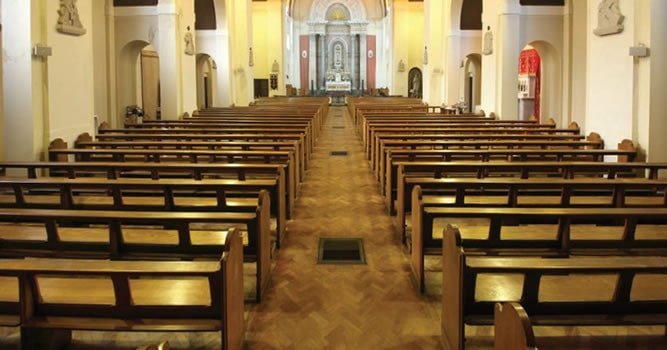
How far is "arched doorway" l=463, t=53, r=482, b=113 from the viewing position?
22392 mm

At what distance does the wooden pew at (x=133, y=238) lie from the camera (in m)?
4.16

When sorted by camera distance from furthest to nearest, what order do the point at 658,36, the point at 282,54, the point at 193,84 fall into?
the point at 282,54 → the point at 193,84 → the point at 658,36

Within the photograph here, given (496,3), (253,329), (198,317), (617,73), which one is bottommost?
(253,329)

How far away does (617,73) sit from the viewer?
344 inches

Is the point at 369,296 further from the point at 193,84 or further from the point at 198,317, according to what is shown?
the point at 193,84

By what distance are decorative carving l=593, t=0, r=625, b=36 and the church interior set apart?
3 cm

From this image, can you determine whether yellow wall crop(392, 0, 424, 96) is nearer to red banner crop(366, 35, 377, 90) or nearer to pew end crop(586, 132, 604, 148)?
red banner crop(366, 35, 377, 90)

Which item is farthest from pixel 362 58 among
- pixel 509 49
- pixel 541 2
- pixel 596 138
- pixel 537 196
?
pixel 537 196

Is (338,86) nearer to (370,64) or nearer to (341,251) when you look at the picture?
(370,64)

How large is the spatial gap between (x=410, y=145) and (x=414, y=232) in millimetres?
3764

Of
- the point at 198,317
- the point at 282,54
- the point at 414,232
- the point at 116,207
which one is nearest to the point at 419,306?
the point at 414,232

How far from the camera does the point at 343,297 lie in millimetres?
4473

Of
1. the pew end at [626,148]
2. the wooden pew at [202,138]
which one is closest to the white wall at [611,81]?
the pew end at [626,148]

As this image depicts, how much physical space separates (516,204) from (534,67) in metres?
14.3
